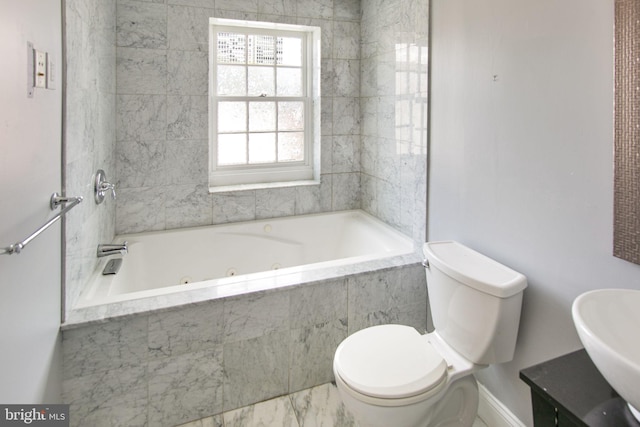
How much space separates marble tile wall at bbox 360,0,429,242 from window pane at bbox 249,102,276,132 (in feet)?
2.41

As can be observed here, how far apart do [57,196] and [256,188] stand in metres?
1.62

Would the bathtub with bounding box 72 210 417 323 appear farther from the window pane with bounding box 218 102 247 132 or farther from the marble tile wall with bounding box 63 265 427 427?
the window pane with bounding box 218 102 247 132

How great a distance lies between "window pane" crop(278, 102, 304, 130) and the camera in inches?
123

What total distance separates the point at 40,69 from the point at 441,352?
178 cm

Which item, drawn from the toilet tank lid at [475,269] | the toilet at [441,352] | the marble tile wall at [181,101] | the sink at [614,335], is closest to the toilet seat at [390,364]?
the toilet at [441,352]

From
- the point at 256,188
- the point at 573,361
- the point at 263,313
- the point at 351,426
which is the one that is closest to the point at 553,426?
the point at 573,361

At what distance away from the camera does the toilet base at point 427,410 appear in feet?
4.33

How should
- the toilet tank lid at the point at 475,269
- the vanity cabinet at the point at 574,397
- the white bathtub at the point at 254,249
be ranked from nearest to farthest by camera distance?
the vanity cabinet at the point at 574,397 → the toilet tank lid at the point at 475,269 → the white bathtub at the point at 254,249

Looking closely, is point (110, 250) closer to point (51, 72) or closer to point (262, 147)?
A: point (51, 72)

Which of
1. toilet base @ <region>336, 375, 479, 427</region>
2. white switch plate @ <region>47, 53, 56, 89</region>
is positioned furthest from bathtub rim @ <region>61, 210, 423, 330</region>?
white switch plate @ <region>47, 53, 56, 89</region>

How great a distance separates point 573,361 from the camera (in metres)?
1.11

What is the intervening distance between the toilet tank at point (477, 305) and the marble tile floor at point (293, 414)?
52cm

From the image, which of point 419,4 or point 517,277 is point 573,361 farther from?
point 419,4

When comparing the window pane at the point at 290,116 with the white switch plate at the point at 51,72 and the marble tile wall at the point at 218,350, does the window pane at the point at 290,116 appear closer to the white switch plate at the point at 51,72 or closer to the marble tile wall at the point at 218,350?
A: the marble tile wall at the point at 218,350
